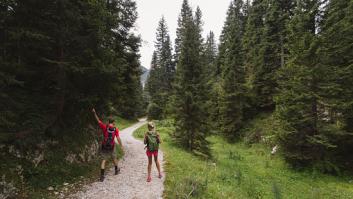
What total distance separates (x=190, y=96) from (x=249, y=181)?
6.90 metres

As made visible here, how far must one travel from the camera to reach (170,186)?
8031mm

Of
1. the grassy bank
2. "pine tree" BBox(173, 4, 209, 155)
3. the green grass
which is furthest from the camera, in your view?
"pine tree" BBox(173, 4, 209, 155)

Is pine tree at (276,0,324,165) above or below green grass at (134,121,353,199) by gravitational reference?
above

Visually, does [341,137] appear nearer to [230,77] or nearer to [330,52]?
[330,52]

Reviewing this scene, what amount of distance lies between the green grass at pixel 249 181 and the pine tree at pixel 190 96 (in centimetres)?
145

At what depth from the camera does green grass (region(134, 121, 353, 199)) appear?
26.6 feet

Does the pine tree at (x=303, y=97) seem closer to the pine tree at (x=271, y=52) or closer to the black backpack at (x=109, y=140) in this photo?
the pine tree at (x=271, y=52)

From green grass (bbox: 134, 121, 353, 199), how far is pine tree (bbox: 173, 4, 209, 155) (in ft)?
4.76

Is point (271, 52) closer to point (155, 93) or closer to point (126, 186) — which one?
point (126, 186)

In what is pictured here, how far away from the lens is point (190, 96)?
15.7 metres

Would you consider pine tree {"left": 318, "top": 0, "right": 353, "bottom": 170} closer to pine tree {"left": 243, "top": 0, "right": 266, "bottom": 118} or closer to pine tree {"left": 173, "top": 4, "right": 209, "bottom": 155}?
pine tree {"left": 173, "top": 4, "right": 209, "bottom": 155}

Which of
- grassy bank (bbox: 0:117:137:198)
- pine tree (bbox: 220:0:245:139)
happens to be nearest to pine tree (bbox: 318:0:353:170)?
pine tree (bbox: 220:0:245:139)

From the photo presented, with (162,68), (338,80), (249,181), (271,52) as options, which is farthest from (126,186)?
(162,68)

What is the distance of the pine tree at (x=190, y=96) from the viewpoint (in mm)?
15906
